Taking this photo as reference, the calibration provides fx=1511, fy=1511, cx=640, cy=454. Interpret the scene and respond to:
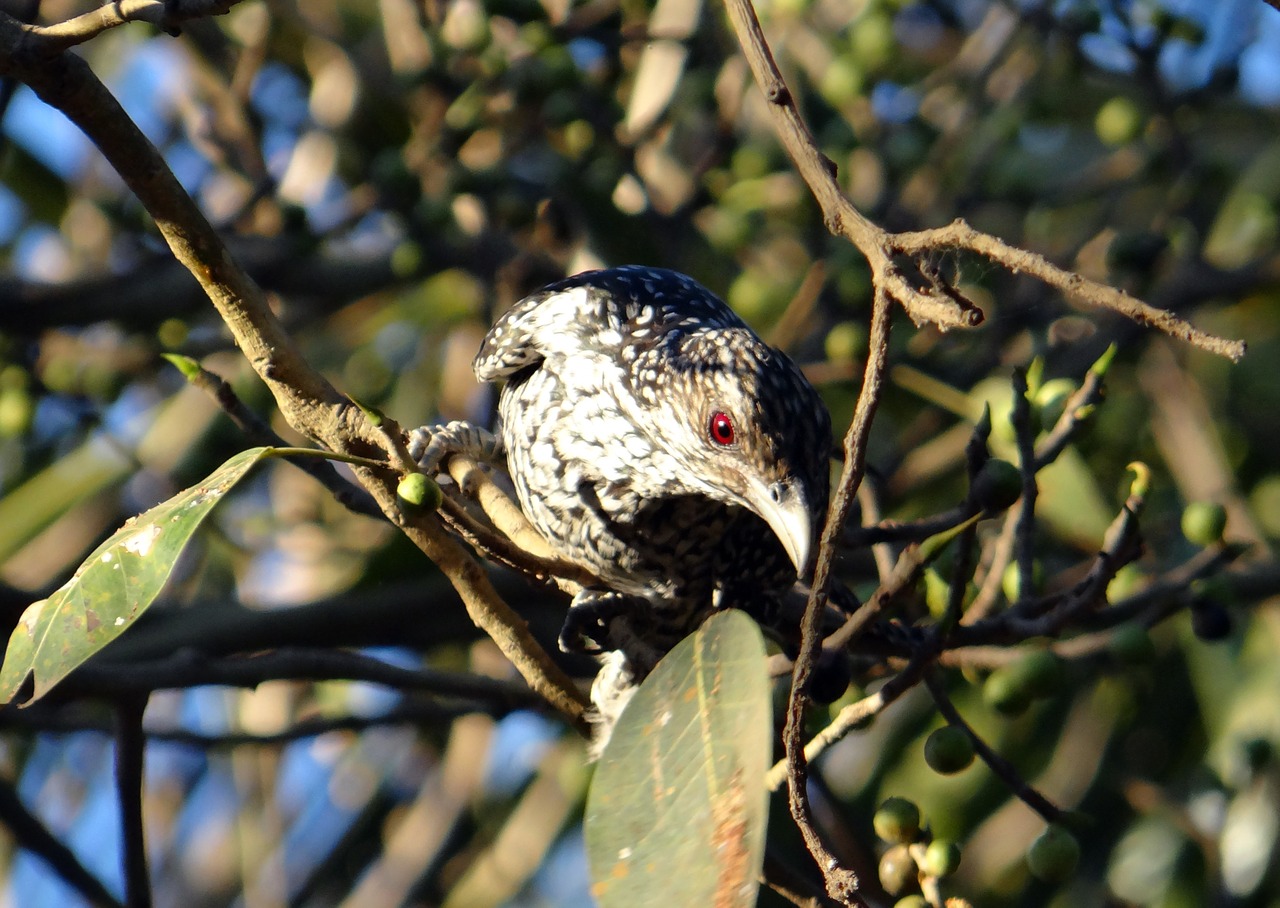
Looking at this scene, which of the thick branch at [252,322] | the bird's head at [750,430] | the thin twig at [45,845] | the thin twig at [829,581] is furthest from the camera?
the thin twig at [45,845]

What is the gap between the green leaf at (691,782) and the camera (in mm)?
1462

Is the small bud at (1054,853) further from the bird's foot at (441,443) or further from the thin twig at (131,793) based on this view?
the thin twig at (131,793)

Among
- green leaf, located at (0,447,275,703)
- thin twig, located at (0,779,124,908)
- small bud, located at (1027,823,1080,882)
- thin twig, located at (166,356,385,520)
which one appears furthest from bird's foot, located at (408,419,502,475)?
small bud, located at (1027,823,1080,882)

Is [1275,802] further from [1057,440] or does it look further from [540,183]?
[540,183]

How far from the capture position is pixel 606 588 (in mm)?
2791

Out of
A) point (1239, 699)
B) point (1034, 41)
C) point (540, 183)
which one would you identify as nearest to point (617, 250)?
point (540, 183)

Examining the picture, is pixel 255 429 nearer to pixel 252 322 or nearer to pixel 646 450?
pixel 252 322

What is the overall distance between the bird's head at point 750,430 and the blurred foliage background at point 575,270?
1.09 m

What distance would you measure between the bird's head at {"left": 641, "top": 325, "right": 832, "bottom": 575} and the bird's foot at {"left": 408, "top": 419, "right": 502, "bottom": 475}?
1.40 feet

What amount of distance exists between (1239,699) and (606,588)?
8.02 feet

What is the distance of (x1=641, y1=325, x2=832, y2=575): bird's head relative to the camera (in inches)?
94.8

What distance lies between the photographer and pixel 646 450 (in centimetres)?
277

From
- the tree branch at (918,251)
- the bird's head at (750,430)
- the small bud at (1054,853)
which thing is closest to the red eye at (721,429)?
the bird's head at (750,430)

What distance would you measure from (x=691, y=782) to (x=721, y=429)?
3.25 ft
